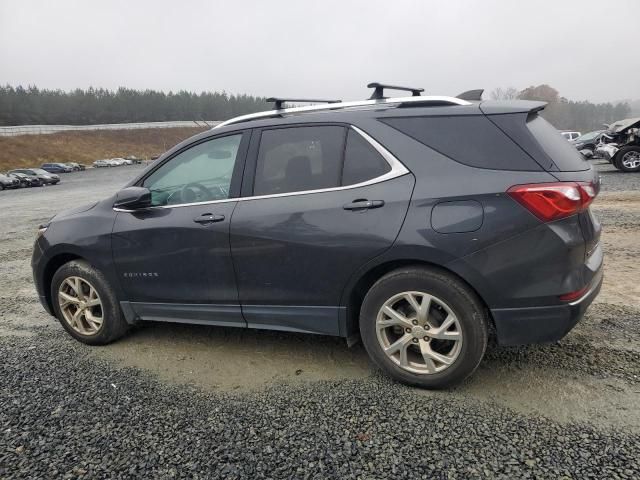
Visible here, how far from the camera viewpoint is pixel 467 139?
2883mm

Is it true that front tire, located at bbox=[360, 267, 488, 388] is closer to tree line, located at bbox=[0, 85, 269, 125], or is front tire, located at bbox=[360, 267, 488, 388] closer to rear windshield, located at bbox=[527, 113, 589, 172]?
rear windshield, located at bbox=[527, 113, 589, 172]

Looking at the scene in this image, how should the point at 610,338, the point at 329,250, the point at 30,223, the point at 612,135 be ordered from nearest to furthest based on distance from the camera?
the point at 329,250 < the point at 610,338 < the point at 30,223 < the point at 612,135

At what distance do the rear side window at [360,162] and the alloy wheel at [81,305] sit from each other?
241 cm

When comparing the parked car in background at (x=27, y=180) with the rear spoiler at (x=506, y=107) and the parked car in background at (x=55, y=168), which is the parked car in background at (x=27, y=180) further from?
the rear spoiler at (x=506, y=107)

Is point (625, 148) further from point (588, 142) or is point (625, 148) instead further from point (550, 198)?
point (550, 198)

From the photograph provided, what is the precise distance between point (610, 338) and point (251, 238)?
2714 mm

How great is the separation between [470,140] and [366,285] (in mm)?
1110

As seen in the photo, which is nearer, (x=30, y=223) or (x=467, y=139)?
(x=467, y=139)

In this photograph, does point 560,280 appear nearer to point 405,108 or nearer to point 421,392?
point 421,392

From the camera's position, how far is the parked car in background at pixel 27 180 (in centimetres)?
3509

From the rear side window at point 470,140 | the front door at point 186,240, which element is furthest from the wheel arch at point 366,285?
the front door at point 186,240

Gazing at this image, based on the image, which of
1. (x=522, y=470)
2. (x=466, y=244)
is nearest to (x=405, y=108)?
(x=466, y=244)

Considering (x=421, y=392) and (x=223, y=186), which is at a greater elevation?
(x=223, y=186)

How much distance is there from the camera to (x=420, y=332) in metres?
2.93
